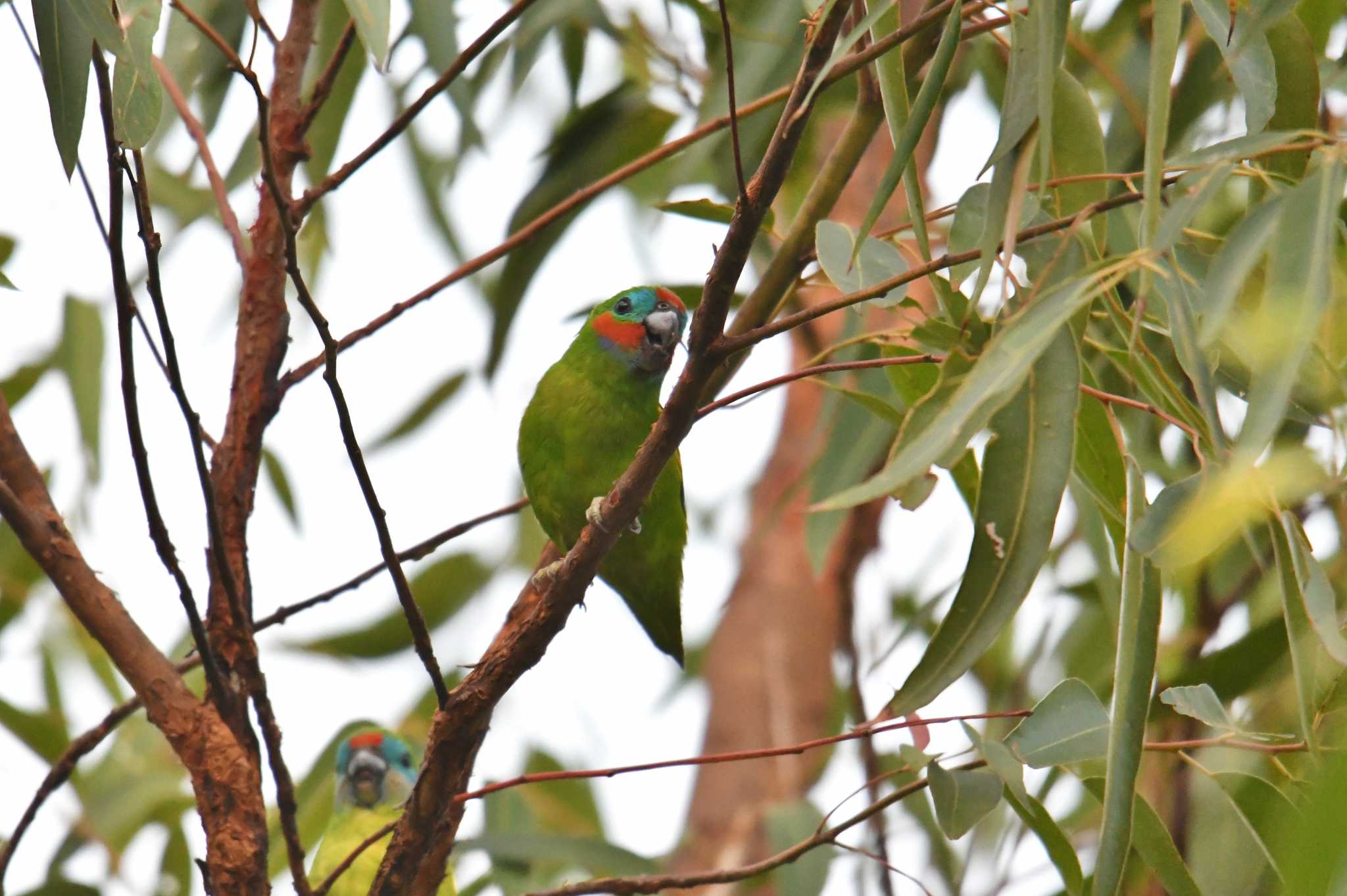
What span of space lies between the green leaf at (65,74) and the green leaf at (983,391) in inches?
37.0

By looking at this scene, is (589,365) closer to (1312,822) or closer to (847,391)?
(847,391)

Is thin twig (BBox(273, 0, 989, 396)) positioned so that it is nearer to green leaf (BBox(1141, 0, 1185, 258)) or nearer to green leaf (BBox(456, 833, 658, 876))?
green leaf (BBox(1141, 0, 1185, 258))

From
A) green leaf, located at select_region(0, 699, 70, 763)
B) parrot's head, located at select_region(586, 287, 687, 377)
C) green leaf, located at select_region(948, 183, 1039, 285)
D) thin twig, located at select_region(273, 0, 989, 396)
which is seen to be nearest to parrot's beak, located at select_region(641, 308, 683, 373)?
parrot's head, located at select_region(586, 287, 687, 377)

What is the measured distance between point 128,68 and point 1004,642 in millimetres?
3593

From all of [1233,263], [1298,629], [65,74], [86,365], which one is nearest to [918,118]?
[1233,263]

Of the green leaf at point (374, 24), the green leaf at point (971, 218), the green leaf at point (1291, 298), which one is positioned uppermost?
the green leaf at point (374, 24)

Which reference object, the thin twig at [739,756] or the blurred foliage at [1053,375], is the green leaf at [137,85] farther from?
the thin twig at [739,756]

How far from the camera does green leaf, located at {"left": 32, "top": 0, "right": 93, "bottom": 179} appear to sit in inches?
62.1

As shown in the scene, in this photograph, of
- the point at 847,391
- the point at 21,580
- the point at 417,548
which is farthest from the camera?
the point at 21,580

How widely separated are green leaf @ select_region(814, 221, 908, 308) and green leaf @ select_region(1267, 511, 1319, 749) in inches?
19.4

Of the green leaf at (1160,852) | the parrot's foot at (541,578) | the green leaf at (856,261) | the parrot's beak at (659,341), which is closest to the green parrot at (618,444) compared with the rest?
the parrot's beak at (659,341)

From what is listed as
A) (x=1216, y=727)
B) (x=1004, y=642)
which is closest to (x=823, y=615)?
(x=1004, y=642)

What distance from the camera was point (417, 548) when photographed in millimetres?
2221

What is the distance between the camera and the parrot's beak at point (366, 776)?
155 inches
